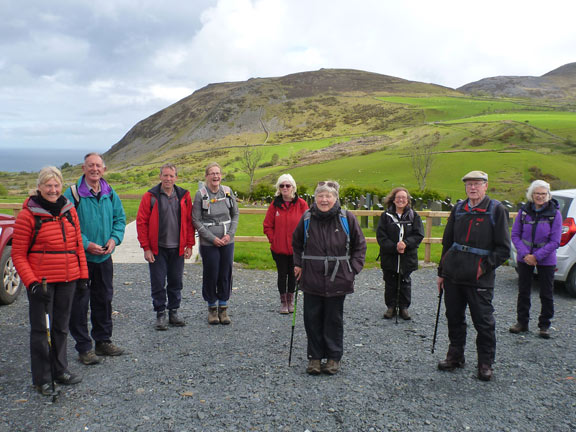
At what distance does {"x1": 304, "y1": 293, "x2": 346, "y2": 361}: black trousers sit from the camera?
4.47 m

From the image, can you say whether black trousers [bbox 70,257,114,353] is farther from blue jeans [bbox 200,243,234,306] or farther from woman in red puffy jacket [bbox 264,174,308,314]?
woman in red puffy jacket [bbox 264,174,308,314]

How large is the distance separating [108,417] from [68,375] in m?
0.84

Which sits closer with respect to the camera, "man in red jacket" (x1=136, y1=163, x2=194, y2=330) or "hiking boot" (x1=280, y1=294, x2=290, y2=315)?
"man in red jacket" (x1=136, y1=163, x2=194, y2=330)

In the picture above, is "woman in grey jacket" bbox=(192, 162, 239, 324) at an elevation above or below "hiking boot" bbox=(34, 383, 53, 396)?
above

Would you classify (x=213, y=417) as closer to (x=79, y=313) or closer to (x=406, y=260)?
(x=79, y=313)

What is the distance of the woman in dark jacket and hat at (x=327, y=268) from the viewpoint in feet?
14.3

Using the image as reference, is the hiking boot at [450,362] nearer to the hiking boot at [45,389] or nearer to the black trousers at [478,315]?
the black trousers at [478,315]

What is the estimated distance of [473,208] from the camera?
442 cm

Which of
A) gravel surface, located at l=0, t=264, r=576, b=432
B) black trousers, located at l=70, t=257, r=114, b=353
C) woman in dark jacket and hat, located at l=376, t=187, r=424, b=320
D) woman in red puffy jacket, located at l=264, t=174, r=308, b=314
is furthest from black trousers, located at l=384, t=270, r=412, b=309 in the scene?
black trousers, located at l=70, t=257, r=114, b=353

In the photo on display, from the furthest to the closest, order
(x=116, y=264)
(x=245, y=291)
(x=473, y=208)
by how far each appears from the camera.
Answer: (x=116, y=264) → (x=245, y=291) → (x=473, y=208)

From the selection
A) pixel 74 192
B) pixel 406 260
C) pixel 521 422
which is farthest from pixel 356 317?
pixel 74 192

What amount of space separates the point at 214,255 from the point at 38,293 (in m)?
2.27

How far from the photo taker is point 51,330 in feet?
13.4

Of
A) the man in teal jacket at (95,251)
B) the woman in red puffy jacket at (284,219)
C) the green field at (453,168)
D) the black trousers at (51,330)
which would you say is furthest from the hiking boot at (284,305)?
the green field at (453,168)
